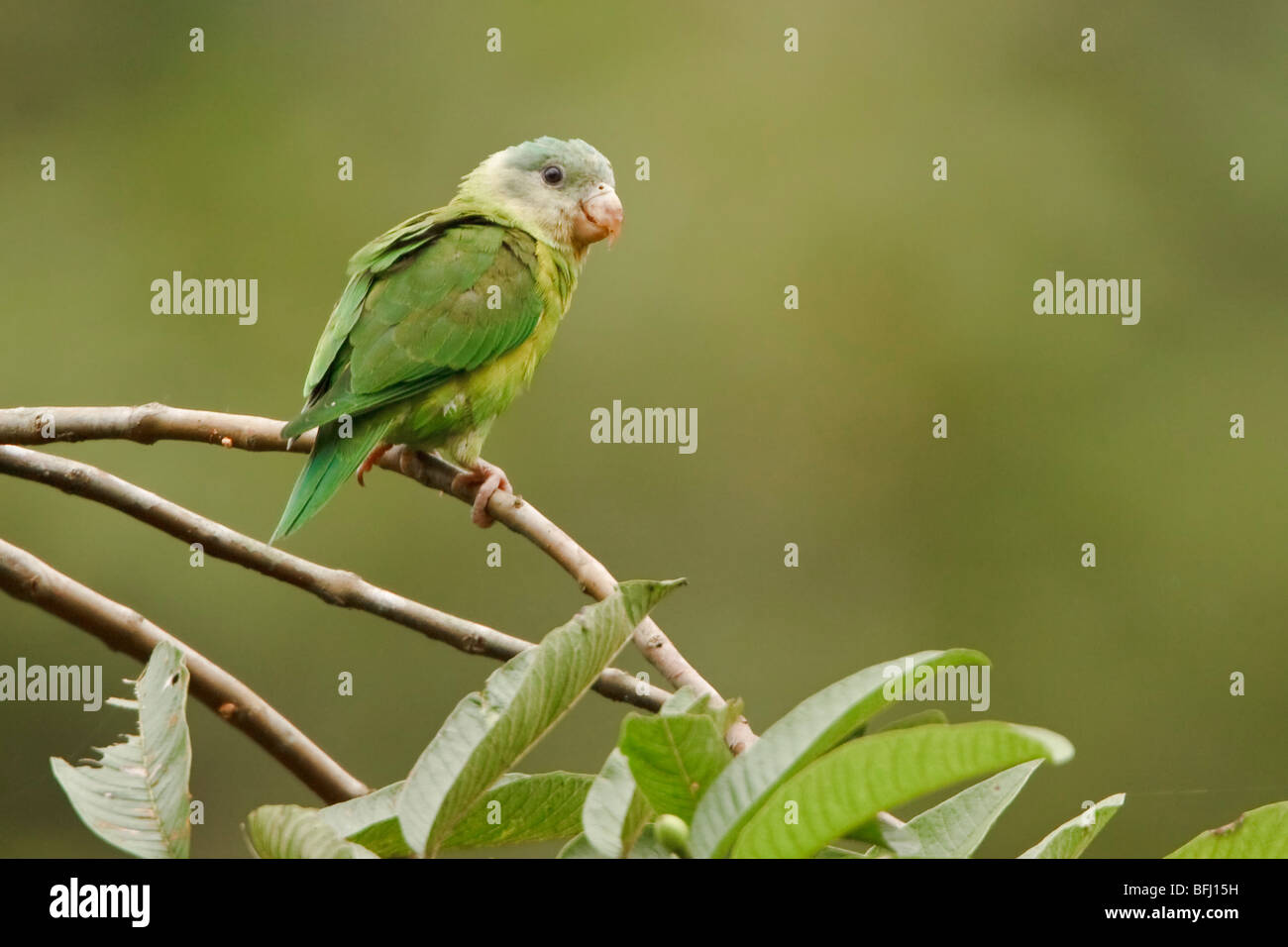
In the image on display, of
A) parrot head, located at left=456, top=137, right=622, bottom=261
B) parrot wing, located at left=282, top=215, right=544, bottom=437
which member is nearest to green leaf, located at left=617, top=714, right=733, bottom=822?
parrot wing, located at left=282, top=215, right=544, bottom=437

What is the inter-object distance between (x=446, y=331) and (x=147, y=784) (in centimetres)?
212

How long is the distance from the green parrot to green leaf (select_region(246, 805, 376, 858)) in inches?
67.3

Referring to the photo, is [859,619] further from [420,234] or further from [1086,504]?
[420,234]

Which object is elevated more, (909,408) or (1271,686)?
(909,408)

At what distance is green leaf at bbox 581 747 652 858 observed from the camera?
101 cm

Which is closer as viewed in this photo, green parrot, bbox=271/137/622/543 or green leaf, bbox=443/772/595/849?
green leaf, bbox=443/772/595/849

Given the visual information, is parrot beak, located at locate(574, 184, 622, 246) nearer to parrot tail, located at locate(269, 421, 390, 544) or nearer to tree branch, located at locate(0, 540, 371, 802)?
parrot tail, located at locate(269, 421, 390, 544)

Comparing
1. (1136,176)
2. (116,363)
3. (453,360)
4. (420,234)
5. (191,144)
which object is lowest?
(453,360)

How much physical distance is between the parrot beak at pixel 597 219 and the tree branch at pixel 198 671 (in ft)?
6.12

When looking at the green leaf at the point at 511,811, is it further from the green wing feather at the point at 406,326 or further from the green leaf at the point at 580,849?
the green wing feather at the point at 406,326

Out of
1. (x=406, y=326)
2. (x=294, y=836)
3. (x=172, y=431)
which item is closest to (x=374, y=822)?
(x=294, y=836)

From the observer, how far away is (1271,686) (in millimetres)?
7086
